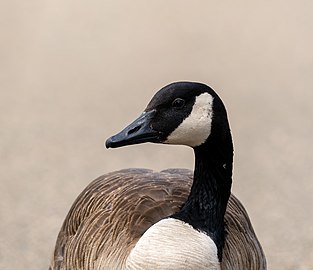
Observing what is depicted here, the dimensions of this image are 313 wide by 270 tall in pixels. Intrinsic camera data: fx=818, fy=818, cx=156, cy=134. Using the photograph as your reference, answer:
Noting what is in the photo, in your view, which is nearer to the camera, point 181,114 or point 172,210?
point 181,114

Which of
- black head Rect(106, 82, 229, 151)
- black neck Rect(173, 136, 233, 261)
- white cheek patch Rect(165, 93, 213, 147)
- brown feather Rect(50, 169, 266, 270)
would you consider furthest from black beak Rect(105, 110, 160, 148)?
brown feather Rect(50, 169, 266, 270)

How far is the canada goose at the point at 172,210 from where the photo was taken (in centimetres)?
332

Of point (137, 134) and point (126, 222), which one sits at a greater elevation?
point (137, 134)

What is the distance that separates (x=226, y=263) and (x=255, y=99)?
16.8 ft

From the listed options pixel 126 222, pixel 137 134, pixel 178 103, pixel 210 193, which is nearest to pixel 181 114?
pixel 178 103

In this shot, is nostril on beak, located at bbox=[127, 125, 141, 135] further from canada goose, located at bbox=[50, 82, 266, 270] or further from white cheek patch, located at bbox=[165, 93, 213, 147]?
white cheek patch, located at bbox=[165, 93, 213, 147]

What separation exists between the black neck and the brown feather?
12 centimetres

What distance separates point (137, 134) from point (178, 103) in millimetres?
218

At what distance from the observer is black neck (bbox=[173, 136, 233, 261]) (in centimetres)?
349

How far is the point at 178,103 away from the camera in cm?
333

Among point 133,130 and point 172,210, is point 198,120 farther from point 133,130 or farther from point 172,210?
point 172,210

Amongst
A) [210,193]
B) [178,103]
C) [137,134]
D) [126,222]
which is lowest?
[126,222]

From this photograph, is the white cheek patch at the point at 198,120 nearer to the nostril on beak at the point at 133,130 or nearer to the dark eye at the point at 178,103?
the dark eye at the point at 178,103

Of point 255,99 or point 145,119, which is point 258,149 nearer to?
point 255,99
